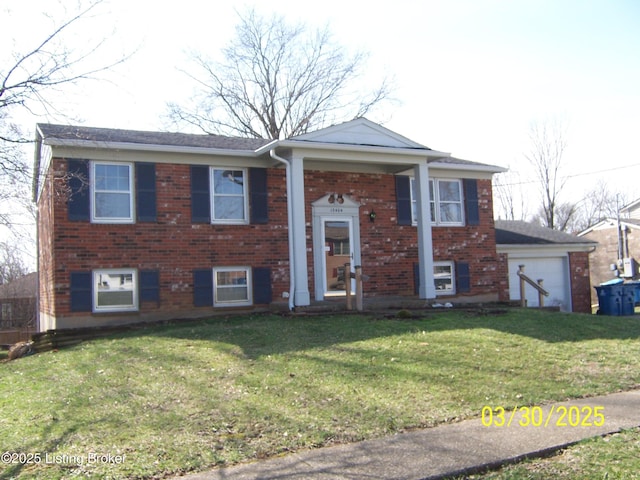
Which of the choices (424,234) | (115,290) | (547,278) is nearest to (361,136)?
(424,234)

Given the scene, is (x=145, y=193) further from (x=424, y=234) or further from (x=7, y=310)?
(x=7, y=310)

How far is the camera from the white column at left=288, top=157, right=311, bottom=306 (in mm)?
13977

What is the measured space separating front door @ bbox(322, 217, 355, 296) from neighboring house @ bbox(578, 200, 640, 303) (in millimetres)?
20307

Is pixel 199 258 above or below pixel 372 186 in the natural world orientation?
below

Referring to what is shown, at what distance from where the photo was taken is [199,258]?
575 inches

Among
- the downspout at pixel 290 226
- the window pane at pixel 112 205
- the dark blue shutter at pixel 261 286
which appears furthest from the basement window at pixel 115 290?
the downspout at pixel 290 226

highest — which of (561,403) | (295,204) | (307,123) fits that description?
(307,123)

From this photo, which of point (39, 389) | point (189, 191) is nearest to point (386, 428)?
point (39, 389)

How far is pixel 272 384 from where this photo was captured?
7590 millimetres

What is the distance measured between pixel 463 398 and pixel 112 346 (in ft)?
21.5

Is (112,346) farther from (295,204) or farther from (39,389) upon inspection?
(295,204)

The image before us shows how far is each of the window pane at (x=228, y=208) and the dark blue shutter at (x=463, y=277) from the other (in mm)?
6455

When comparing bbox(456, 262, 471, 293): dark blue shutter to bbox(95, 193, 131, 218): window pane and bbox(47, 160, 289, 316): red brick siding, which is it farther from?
bbox(95, 193, 131, 218): window pane
